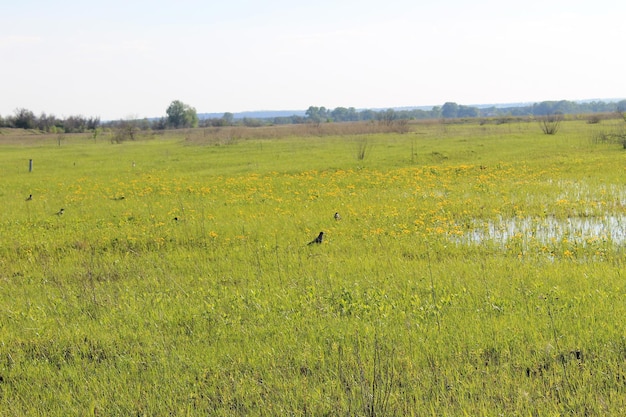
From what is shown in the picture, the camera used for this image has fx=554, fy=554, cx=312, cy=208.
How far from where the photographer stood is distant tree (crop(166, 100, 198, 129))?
440ft

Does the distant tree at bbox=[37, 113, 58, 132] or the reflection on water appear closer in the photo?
the reflection on water

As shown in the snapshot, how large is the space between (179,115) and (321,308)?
132480mm

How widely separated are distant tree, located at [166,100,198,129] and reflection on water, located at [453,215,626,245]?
415 ft

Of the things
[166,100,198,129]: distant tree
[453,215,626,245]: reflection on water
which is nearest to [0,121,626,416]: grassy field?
[453,215,626,245]: reflection on water

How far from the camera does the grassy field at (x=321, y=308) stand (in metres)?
5.65

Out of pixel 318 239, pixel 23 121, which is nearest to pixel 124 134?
pixel 23 121

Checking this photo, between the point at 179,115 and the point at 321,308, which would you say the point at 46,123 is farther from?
the point at 321,308

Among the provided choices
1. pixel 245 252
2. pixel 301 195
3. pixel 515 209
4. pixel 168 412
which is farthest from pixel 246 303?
pixel 301 195

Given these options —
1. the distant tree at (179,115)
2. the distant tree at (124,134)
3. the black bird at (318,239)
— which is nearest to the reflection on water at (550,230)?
the black bird at (318,239)

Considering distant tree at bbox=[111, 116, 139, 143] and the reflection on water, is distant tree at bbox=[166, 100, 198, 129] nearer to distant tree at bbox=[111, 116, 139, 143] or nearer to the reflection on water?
distant tree at bbox=[111, 116, 139, 143]

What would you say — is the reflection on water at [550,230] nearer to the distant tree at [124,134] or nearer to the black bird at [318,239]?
the black bird at [318,239]

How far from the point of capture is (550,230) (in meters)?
13.4

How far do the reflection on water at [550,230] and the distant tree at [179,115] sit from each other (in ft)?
415

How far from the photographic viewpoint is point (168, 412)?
18.0 feet
